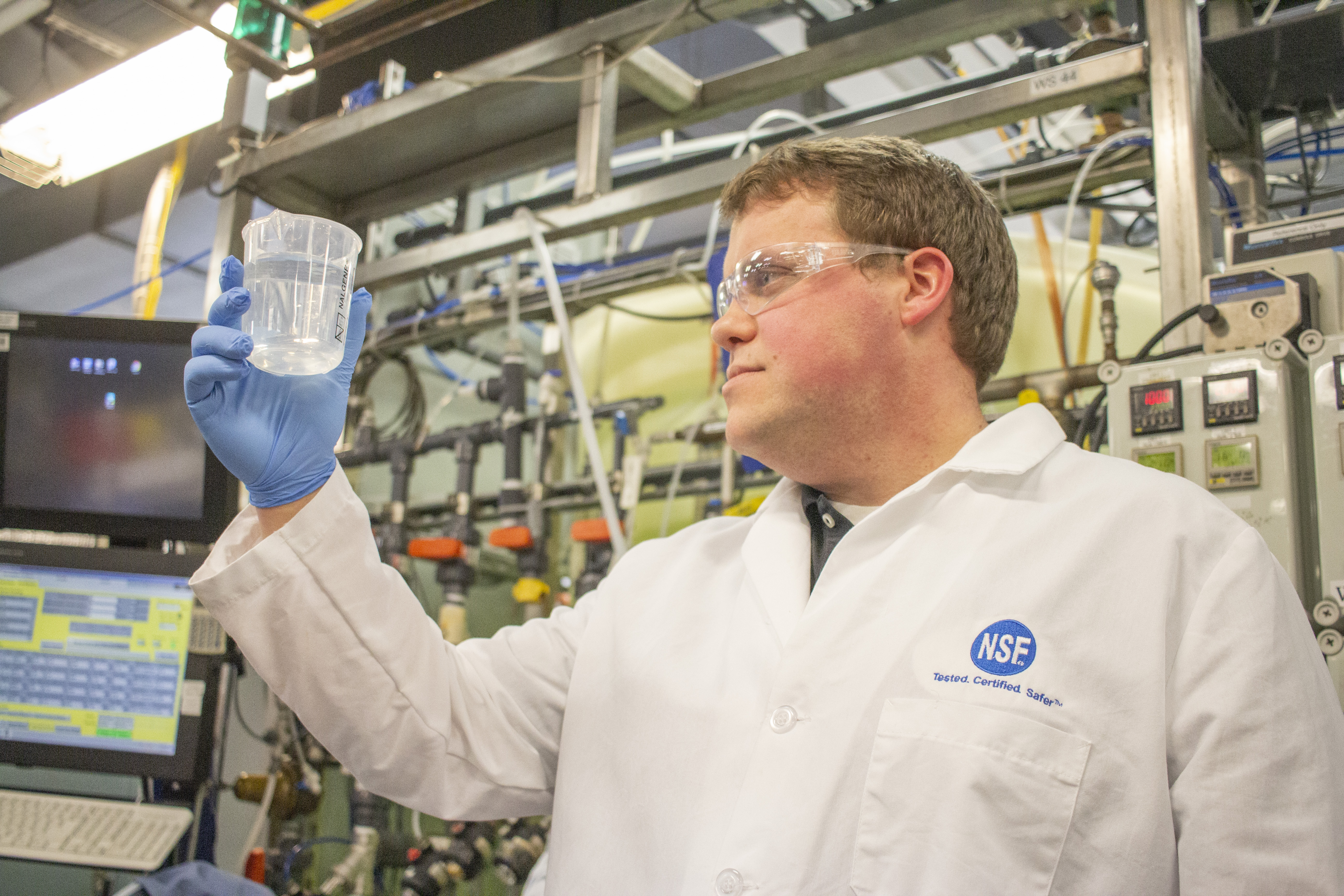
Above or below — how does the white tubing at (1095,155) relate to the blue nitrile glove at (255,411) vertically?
above

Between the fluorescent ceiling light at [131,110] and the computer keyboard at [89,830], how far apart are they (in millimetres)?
1372

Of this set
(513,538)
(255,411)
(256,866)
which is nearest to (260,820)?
(256,866)

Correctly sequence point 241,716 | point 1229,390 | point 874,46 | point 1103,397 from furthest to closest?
point 241,716, point 874,46, point 1103,397, point 1229,390

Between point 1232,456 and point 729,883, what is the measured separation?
0.93 m

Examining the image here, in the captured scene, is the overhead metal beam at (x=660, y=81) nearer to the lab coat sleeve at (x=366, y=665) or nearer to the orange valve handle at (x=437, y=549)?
the orange valve handle at (x=437, y=549)

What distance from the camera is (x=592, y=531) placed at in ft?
7.98

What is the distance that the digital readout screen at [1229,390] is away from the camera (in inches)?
56.2

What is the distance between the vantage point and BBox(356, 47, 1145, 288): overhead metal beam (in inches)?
Result: 67.9

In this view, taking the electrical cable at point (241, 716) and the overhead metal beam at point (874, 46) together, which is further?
the electrical cable at point (241, 716)

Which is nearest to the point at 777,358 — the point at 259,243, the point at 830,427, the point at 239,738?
the point at 830,427

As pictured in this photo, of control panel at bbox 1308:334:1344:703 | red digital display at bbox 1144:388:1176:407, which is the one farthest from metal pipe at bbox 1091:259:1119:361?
control panel at bbox 1308:334:1344:703

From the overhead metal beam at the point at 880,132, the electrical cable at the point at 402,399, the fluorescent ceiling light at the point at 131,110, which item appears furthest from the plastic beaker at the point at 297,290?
the electrical cable at the point at 402,399

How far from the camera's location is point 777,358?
1.30 metres

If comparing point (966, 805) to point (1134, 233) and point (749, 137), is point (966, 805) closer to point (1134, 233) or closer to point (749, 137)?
point (749, 137)
